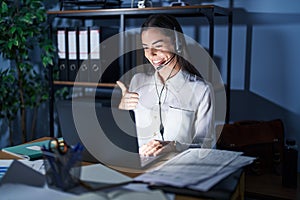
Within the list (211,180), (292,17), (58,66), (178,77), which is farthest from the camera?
(58,66)

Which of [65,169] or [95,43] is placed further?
[95,43]

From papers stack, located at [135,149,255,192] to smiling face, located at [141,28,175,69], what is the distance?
0.71m

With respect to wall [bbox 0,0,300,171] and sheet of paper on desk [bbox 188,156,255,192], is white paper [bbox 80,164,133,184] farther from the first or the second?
wall [bbox 0,0,300,171]

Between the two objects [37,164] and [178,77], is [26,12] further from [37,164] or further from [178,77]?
[37,164]

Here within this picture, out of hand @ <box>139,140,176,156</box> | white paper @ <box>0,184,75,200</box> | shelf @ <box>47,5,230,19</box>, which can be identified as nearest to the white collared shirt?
hand @ <box>139,140,176,156</box>

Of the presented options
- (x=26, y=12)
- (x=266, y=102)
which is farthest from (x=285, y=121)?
(x=26, y=12)

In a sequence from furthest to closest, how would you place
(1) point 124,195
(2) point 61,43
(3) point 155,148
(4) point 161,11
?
1. (2) point 61,43
2. (4) point 161,11
3. (3) point 155,148
4. (1) point 124,195

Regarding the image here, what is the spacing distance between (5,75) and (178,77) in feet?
4.53

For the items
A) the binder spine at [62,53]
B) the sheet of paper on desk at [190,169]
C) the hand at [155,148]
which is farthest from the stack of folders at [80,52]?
the sheet of paper on desk at [190,169]

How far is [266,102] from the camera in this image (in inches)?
85.0

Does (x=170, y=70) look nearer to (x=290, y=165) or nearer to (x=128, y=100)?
(x=128, y=100)

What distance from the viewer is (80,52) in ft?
7.59

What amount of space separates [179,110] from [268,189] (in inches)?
21.8

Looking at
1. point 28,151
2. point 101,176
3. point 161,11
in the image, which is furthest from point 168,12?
point 101,176
